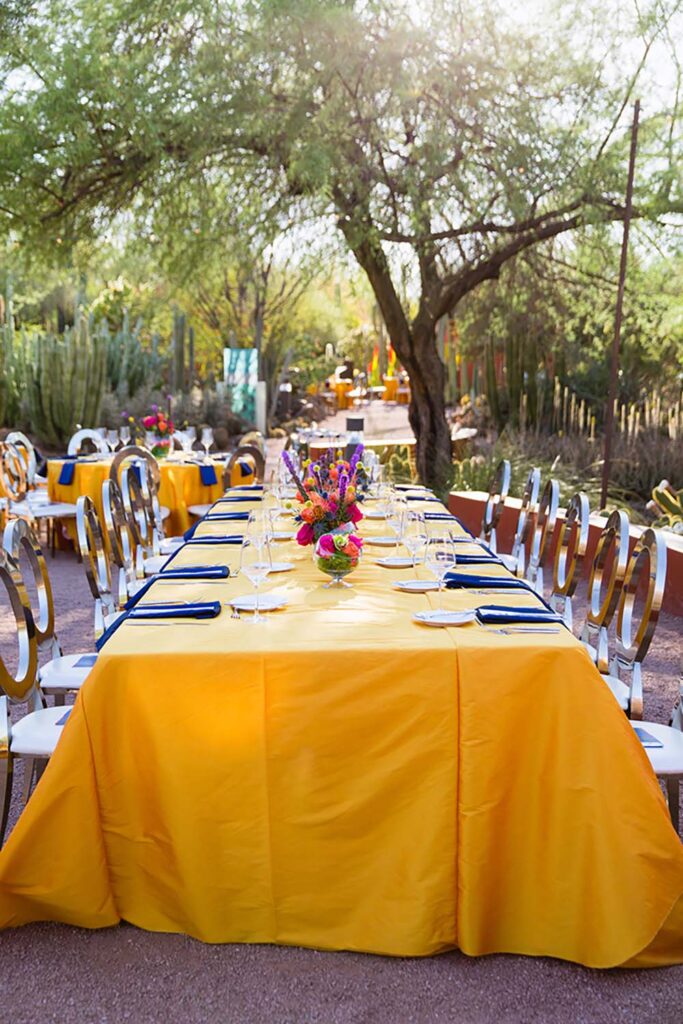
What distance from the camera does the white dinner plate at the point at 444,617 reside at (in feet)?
9.53

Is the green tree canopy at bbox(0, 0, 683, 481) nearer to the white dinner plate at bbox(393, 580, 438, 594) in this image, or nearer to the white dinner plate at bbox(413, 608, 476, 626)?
the white dinner plate at bbox(393, 580, 438, 594)

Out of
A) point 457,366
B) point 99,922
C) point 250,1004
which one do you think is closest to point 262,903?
point 250,1004

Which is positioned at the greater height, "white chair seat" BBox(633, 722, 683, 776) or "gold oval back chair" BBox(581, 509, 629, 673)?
"gold oval back chair" BBox(581, 509, 629, 673)

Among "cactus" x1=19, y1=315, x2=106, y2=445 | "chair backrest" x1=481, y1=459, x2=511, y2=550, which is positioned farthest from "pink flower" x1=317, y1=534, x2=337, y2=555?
"cactus" x1=19, y1=315, x2=106, y2=445

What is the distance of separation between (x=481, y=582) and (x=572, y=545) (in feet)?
3.78

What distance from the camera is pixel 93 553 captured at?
175 inches

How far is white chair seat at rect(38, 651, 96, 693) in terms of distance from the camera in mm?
3584

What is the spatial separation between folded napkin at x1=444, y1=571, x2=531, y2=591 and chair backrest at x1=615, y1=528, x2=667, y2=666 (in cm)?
36

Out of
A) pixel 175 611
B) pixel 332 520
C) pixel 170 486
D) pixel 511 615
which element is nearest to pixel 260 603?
pixel 175 611

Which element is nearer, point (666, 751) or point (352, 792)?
point (352, 792)

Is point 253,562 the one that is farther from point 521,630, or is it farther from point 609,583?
point 609,583

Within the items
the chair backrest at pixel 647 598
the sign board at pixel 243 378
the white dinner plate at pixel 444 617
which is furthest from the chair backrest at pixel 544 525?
the sign board at pixel 243 378

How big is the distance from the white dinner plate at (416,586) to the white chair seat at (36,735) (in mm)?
1155

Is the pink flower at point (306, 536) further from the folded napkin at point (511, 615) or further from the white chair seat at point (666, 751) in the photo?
the white chair seat at point (666, 751)
